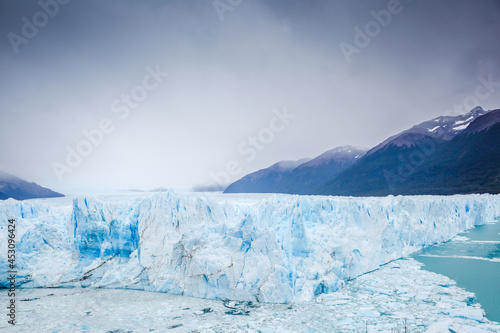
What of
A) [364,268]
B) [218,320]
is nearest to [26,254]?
[218,320]

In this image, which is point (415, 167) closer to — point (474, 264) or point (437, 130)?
point (437, 130)

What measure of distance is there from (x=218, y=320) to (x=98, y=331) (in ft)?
8.60

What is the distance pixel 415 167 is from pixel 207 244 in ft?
300

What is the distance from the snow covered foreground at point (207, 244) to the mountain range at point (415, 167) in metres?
55.6

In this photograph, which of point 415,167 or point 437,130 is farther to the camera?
point 437,130

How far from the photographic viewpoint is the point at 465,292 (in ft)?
25.4

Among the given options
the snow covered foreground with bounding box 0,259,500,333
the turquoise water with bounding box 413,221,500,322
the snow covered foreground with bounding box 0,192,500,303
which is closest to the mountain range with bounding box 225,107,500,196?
the turquoise water with bounding box 413,221,500,322

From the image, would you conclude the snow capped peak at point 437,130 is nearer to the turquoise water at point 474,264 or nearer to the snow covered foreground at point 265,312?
the turquoise water at point 474,264

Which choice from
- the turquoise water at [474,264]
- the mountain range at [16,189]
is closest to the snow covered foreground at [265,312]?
the turquoise water at [474,264]

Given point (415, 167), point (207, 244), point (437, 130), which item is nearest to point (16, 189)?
point (207, 244)

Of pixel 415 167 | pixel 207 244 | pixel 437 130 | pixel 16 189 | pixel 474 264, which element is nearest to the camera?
pixel 207 244

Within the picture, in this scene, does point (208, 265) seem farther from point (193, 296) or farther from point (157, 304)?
point (157, 304)

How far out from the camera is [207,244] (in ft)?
28.4

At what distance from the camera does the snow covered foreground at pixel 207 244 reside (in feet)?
26.4
